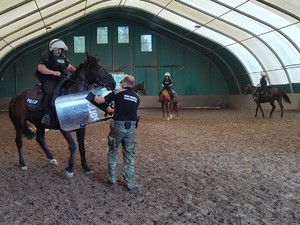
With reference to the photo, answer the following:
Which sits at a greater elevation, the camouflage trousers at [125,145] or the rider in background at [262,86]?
the rider in background at [262,86]

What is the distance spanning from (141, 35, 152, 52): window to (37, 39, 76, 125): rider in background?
2578 cm

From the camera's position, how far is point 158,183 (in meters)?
5.69

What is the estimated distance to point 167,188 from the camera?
540 cm

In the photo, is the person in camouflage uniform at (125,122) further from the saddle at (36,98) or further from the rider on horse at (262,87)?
the rider on horse at (262,87)

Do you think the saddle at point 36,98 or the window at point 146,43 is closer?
the saddle at point 36,98

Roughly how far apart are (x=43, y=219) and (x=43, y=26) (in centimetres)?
2104

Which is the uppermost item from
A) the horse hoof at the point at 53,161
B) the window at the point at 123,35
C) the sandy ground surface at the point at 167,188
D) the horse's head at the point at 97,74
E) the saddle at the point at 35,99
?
the window at the point at 123,35

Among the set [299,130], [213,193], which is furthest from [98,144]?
[299,130]

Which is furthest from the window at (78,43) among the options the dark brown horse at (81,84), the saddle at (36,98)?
the saddle at (36,98)

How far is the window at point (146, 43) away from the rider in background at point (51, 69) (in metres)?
25.8

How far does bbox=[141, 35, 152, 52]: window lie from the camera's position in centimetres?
3188

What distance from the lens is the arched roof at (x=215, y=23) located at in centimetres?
1803

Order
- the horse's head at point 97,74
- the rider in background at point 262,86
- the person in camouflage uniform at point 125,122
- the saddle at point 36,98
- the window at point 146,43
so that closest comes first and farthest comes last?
1. the person in camouflage uniform at point 125,122
2. the horse's head at point 97,74
3. the saddle at point 36,98
4. the rider in background at point 262,86
5. the window at point 146,43

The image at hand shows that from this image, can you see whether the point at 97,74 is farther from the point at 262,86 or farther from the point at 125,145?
the point at 262,86
